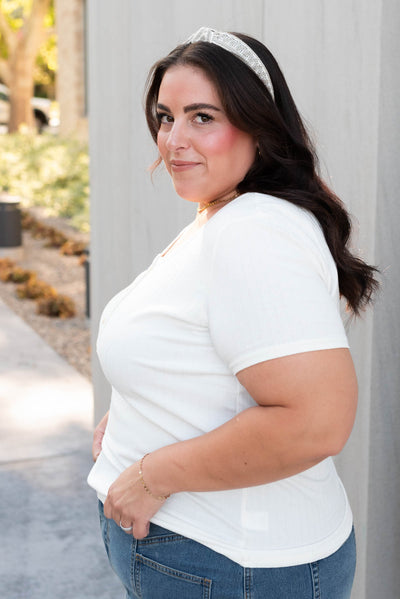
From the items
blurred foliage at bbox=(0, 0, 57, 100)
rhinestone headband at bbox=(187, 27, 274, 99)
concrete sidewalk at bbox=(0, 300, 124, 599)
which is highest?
rhinestone headband at bbox=(187, 27, 274, 99)

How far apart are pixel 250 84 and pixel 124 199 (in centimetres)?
285

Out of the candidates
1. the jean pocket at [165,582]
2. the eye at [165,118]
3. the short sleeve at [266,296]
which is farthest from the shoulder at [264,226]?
the jean pocket at [165,582]

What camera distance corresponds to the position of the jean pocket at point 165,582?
1.59 metres

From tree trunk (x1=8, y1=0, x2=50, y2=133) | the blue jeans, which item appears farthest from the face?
tree trunk (x1=8, y1=0, x2=50, y2=133)

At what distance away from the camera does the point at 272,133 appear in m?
1.65

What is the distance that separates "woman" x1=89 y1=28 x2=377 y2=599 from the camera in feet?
4.61

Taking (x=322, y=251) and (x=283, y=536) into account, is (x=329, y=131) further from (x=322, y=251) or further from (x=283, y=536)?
(x=283, y=536)

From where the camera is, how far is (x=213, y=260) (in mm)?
1463

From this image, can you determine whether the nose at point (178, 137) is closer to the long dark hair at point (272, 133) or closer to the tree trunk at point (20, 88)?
the long dark hair at point (272, 133)

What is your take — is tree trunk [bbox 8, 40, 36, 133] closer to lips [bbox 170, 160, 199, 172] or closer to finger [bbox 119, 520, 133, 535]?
lips [bbox 170, 160, 199, 172]

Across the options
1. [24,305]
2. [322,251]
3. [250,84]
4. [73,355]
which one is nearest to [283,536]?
[322,251]

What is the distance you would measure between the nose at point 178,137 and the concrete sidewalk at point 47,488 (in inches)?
99.0

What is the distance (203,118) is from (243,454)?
2.11 feet

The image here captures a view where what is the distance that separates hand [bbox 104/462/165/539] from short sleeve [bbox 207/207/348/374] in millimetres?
346
